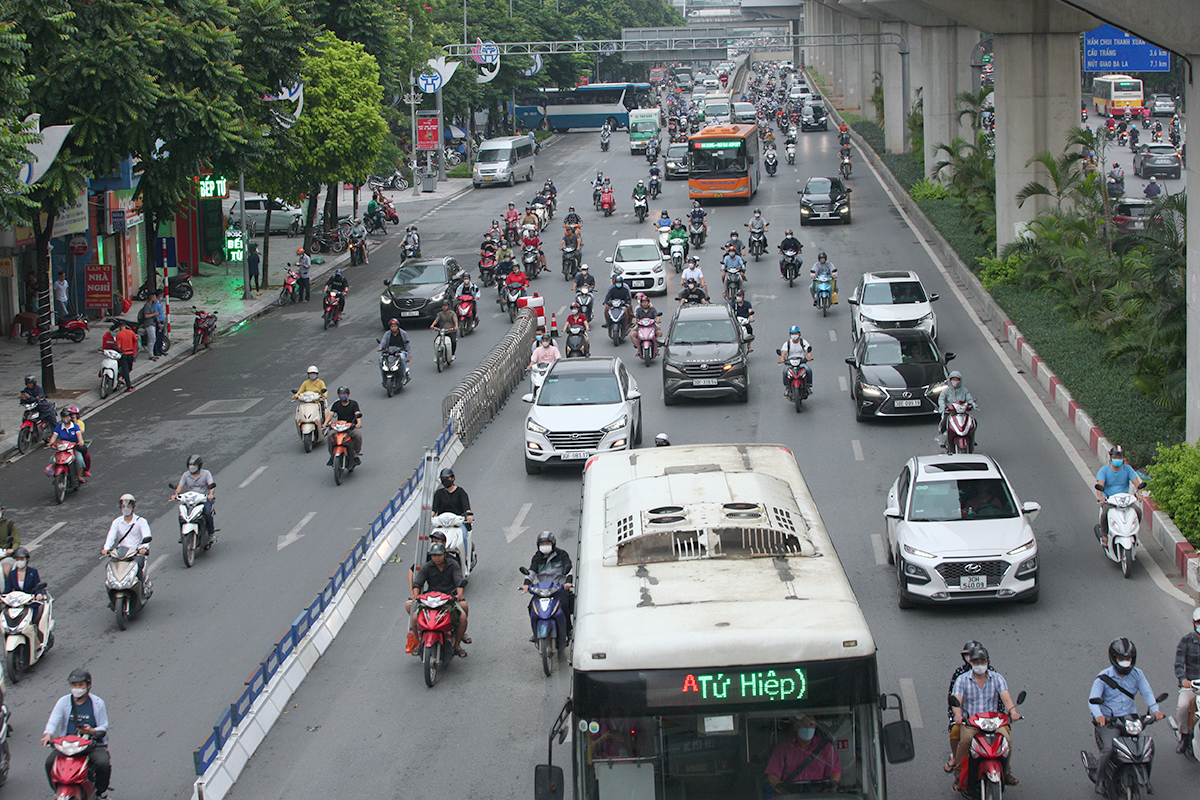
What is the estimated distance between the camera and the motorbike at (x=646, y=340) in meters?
30.1

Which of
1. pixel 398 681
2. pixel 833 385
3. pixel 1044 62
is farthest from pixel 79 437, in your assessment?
pixel 1044 62

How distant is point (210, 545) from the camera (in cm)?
1936

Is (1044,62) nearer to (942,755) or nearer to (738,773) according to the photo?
(942,755)

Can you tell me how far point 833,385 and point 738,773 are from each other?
19.9 metres

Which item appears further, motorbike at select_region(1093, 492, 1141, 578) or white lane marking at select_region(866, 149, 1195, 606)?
motorbike at select_region(1093, 492, 1141, 578)

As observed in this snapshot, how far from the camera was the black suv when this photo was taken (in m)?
25.8

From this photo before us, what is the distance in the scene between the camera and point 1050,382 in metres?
25.4

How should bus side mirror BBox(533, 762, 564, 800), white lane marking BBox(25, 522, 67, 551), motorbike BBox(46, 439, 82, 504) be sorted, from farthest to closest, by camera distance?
motorbike BBox(46, 439, 82, 504) → white lane marking BBox(25, 522, 67, 551) → bus side mirror BBox(533, 762, 564, 800)

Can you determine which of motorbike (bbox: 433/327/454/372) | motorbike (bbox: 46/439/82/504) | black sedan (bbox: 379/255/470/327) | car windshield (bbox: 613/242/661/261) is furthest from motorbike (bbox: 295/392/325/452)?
car windshield (bbox: 613/242/661/261)

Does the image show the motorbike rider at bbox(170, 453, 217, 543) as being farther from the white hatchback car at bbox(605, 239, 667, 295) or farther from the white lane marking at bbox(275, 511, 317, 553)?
the white hatchback car at bbox(605, 239, 667, 295)

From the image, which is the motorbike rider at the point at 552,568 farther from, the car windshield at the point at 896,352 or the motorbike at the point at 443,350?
the motorbike at the point at 443,350

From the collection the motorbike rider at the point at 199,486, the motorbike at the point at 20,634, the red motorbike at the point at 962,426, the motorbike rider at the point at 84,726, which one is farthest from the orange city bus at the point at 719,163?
the motorbike rider at the point at 84,726

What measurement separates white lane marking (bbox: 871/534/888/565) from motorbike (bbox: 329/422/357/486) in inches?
348

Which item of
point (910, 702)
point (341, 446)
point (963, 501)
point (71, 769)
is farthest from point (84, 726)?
point (341, 446)
